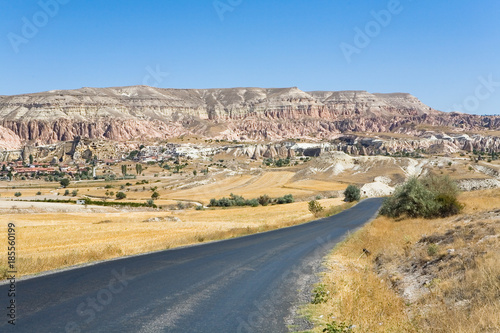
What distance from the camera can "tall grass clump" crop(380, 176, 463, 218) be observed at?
3459 cm

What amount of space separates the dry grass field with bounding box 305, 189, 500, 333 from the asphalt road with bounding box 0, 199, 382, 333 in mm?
1206

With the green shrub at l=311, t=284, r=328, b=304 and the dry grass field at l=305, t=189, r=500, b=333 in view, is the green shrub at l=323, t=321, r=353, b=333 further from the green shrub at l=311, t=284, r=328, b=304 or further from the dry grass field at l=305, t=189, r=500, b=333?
the green shrub at l=311, t=284, r=328, b=304

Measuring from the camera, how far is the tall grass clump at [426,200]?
34.6 m

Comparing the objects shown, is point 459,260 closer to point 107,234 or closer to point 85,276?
point 85,276

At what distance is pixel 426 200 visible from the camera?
118 ft

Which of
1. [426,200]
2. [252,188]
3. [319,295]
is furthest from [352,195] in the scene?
[319,295]

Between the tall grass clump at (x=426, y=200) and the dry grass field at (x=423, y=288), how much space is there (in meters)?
16.7

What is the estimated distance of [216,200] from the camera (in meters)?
88.8

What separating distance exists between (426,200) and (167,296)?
3027 cm

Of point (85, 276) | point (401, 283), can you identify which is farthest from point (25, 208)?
point (401, 283)

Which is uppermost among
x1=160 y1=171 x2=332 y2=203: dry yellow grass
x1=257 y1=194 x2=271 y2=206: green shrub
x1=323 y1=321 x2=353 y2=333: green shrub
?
x1=323 y1=321 x2=353 y2=333: green shrub

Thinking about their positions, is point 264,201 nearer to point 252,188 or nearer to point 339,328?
point 252,188

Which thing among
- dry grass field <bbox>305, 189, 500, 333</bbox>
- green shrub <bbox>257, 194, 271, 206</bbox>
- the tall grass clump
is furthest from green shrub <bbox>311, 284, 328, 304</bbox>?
green shrub <bbox>257, 194, 271, 206</bbox>

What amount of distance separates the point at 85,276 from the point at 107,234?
72.9ft
